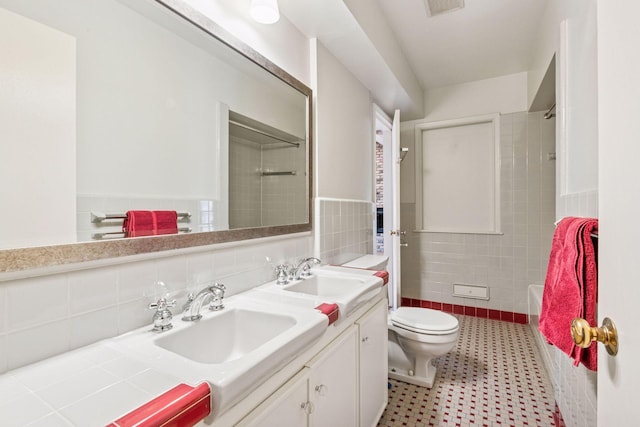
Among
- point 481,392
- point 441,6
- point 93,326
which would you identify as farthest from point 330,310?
point 441,6

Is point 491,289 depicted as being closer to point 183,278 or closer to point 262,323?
point 262,323

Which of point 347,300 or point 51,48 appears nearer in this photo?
point 51,48

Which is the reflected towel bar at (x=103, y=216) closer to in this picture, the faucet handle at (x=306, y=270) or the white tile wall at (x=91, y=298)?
the white tile wall at (x=91, y=298)

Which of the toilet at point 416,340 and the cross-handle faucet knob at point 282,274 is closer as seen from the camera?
the cross-handle faucet knob at point 282,274

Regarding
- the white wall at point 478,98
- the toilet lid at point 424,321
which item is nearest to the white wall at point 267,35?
the toilet lid at point 424,321

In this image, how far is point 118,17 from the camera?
910 mm

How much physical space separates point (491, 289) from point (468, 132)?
1.65m

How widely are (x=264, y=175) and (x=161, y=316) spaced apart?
0.81 m

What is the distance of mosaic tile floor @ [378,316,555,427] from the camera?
1.72 metres

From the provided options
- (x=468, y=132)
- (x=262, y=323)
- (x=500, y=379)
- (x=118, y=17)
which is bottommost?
(x=500, y=379)

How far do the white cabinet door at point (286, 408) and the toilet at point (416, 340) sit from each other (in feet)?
3.87

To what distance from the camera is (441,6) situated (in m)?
2.06

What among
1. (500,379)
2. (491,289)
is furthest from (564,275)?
(491,289)

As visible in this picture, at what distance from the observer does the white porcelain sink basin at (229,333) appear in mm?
960
